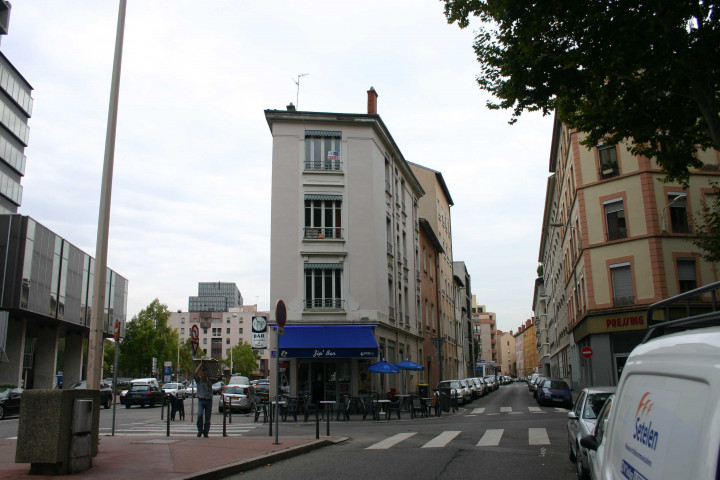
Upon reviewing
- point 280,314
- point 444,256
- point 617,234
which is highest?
point 444,256

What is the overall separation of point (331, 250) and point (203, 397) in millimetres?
15215

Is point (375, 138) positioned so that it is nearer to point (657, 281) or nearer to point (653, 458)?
point (657, 281)

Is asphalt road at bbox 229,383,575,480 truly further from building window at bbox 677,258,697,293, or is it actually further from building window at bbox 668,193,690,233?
building window at bbox 668,193,690,233

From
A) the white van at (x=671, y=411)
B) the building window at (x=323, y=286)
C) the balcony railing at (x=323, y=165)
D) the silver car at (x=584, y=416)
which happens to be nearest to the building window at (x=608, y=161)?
the balcony railing at (x=323, y=165)

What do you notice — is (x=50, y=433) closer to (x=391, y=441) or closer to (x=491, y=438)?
(x=391, y=441)

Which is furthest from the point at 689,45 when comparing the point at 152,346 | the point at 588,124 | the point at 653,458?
the point at 152,346

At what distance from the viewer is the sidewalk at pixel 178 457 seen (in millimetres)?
8414

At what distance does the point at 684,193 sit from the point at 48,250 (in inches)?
1580

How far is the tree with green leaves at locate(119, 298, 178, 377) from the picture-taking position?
64500 mm

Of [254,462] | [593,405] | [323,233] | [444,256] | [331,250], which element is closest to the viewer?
[593,405]

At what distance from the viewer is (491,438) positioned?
1455 centimetres

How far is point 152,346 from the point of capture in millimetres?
64562

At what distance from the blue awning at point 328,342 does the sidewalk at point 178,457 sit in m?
12.8

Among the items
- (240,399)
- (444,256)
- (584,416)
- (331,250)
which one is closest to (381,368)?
(331,250)
